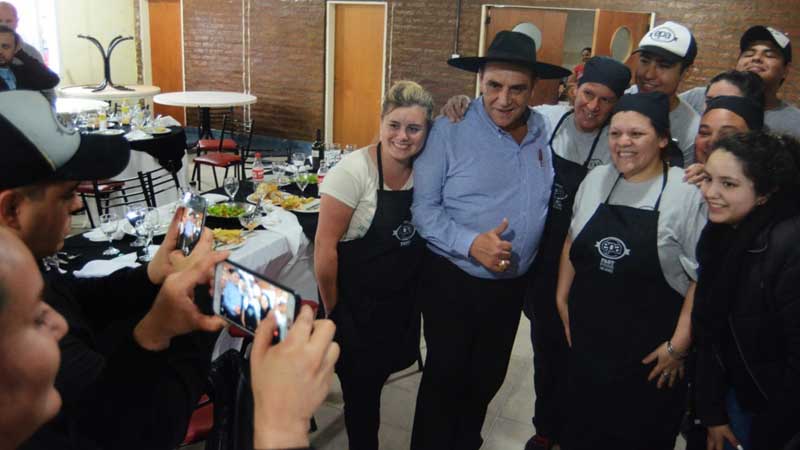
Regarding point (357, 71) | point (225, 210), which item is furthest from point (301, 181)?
point (357, 71)

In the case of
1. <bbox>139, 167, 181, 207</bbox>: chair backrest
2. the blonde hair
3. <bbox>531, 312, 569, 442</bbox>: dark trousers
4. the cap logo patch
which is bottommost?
<bbox>531, 312, 569, 442</bbox>: dark trousers

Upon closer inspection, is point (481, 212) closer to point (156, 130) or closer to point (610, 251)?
point (610, 251)

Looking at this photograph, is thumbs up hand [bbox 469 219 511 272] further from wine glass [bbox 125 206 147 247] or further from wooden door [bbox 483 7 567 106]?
wooden door [bbox 483 7 567 106]

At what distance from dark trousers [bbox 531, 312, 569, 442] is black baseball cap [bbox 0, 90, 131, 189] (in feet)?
6.58

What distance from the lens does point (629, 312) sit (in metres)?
2.07

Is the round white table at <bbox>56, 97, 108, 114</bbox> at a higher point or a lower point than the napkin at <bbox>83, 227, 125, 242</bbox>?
higher

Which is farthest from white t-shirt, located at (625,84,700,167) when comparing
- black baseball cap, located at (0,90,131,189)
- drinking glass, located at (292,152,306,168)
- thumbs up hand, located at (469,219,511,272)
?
drinking glass, located at (292,152,306,168)

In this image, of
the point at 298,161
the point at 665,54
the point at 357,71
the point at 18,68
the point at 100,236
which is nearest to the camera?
the point at 665,54

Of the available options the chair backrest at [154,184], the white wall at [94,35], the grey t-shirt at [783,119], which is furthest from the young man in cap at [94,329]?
the white wall at [94,35]

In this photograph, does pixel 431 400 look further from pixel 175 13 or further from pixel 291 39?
pixel 175 13

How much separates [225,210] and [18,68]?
282cm

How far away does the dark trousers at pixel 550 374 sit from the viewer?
2627 millimetres

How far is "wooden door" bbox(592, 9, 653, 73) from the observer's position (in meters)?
5.85

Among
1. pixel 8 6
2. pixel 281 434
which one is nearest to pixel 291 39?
pixel 8 6
